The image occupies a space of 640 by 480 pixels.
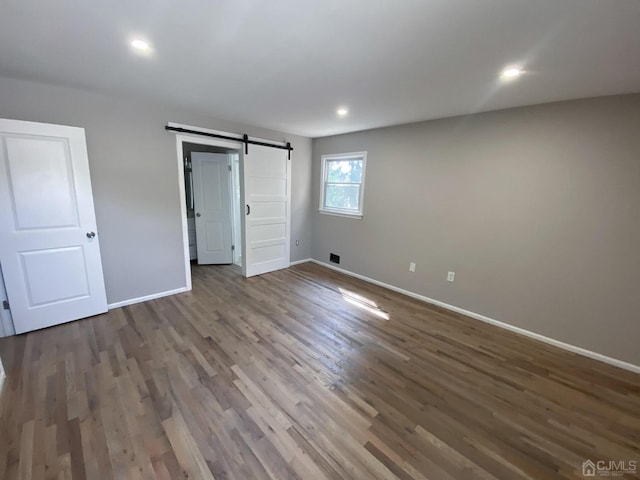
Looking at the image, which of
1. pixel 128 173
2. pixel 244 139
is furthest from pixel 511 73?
pixel 128 173

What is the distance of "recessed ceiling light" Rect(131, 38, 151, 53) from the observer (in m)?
1.63

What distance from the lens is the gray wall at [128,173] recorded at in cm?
245

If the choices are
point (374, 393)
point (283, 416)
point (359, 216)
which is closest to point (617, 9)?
point (374, 393)

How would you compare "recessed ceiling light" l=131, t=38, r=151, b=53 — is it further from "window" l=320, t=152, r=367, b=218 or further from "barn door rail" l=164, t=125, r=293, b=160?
"window" l=320, t=152, r=367, b=218

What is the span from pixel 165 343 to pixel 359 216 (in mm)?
3040

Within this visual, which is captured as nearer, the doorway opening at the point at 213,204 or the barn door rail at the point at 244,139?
the barn door rail at the point at 244,139

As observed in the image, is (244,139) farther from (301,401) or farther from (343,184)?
(301,401)

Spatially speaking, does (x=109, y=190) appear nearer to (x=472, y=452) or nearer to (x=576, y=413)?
(x=472, y=452)

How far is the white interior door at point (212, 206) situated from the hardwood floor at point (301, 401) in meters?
1.93

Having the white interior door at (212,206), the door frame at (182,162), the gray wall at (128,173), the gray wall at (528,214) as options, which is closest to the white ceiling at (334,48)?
the gray wall at (128,173)

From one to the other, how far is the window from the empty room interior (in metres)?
0.22

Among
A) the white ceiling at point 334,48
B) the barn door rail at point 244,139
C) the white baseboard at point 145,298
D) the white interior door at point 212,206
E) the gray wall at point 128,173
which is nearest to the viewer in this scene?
the white ceiling at point 334,48

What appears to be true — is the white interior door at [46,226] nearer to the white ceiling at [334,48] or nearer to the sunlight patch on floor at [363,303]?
the white ceiling at [334,48]

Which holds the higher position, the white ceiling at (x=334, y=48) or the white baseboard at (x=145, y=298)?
the white ceiling at (x=334, y=48)
